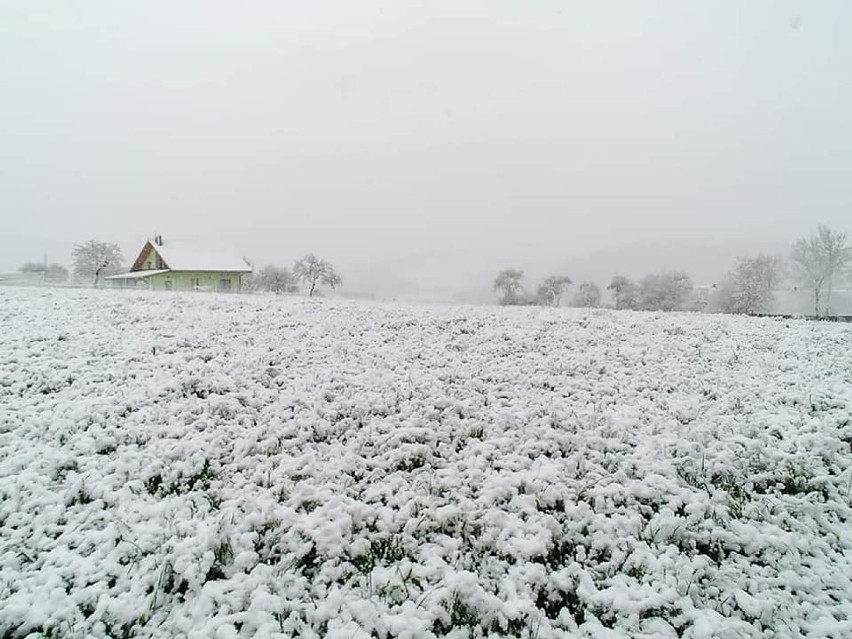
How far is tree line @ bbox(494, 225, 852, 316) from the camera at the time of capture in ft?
161

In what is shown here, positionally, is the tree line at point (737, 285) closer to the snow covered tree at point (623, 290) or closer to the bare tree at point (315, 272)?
the snow covered tree at point (623, 290)

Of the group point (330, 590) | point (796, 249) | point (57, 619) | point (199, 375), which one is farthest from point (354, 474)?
point (796, 249)

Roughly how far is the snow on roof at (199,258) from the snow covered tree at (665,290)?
5667 cm

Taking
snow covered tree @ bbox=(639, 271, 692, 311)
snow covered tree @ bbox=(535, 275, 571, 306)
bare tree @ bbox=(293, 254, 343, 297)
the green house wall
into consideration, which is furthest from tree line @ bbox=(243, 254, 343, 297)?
snow covered tree @ bbox=(639, 271, 692, 311)

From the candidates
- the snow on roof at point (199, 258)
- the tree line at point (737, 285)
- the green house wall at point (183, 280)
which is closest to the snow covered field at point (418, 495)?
the tree line at point (737, 285)

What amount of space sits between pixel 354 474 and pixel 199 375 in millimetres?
4123

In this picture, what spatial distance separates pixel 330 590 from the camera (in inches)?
147

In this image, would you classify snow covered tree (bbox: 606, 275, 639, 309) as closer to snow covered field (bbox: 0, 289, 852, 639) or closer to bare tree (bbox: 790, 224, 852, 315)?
bare tree (bbox: 790, 224, 852, 315)

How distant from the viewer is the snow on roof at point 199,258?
161 feet

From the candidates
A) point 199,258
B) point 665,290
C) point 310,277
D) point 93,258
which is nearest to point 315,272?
point 310,277

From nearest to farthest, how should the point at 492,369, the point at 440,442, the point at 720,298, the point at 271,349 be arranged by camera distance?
the point at 440,442, the point at 492,369, the point at 271,349, the point at 720,298

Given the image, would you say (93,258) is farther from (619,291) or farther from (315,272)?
(619,291)

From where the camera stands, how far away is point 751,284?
55.6 m

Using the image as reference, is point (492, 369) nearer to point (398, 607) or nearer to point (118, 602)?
point (398, 607)
